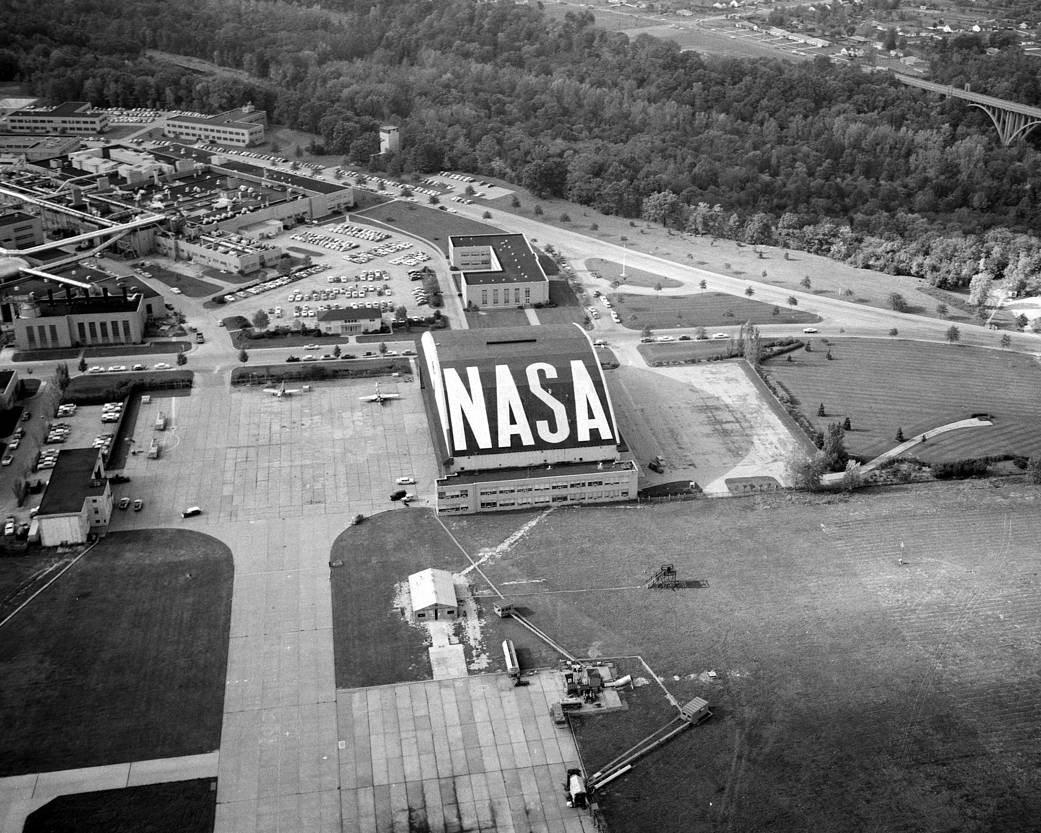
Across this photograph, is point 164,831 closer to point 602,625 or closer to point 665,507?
point 602,625

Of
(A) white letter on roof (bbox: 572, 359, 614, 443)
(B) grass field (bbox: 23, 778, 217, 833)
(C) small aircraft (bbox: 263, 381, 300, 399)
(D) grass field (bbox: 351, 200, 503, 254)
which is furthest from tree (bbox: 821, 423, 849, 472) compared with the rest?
(D) grass field (bbox: 351, 200, 503, 254)

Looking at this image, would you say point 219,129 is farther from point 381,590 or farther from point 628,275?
point 381,590

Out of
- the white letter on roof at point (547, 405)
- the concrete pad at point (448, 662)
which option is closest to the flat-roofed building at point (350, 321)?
the white letter on roof at point (547, 405)

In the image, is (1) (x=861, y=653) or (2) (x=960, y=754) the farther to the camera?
(1) (x=861, y=653)

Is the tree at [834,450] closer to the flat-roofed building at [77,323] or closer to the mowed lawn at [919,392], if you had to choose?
the mowed lawn at [919,392]

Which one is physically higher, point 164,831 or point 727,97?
point 727,97

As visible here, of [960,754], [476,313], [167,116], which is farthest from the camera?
[167,116]

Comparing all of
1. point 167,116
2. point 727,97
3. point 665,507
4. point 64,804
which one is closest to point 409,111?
point 167,116

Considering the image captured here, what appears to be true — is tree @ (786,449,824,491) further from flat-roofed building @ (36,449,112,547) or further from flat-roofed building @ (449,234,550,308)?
flat-roofed building @ (36,449,112,547)
